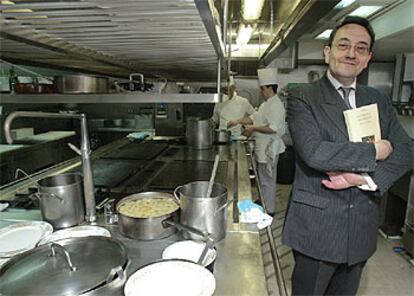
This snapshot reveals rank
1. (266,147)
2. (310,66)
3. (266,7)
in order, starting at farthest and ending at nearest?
1. (310,66)
2. (266,147)
3. (266,7)

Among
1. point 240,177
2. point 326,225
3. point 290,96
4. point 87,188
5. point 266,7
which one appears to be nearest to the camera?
point 87,188

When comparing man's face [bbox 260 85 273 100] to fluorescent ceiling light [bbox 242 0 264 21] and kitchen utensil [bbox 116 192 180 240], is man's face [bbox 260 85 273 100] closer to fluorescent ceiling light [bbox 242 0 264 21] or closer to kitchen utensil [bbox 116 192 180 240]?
fluorescent ceiling light [bbox 242 0 264 21]

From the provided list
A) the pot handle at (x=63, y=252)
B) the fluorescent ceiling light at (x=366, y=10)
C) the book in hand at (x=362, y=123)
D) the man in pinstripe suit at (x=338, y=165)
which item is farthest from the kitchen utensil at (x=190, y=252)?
the fluorescent ceiling light at (x=366, y=10)

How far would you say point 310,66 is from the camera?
5.29 meters

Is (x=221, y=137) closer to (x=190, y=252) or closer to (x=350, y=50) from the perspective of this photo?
(x=350, y=50)

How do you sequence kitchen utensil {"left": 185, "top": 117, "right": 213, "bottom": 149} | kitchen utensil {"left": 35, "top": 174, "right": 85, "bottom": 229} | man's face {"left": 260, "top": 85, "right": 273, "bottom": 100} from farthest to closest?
man's face {"left": 260, "top": 85, "right": 273, "bottom": 100} → kitchen utensil {"left": 185, "top": 117, "right": 213, "bottom": 149} → kitchen utensil {"left": 35, "top": 174, "right": 85, "bottom": 229}

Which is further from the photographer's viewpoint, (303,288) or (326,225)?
(303,288)

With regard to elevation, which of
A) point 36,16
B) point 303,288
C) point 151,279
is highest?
point 36,16

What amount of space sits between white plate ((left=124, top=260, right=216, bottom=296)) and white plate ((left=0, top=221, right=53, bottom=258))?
47cm

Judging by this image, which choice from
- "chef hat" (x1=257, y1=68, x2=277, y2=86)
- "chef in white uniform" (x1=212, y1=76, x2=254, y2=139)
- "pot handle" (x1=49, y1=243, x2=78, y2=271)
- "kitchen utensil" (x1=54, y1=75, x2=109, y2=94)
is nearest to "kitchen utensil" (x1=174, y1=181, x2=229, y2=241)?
"pot handle" (x1=49, y1=243, x2=78, y2=271)

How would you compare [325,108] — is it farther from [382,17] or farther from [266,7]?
[382,17]

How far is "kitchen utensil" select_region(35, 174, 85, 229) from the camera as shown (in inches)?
43.4

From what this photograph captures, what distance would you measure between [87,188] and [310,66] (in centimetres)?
500

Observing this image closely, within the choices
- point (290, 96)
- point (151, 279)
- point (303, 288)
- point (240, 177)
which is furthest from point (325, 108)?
point (151, 279)
